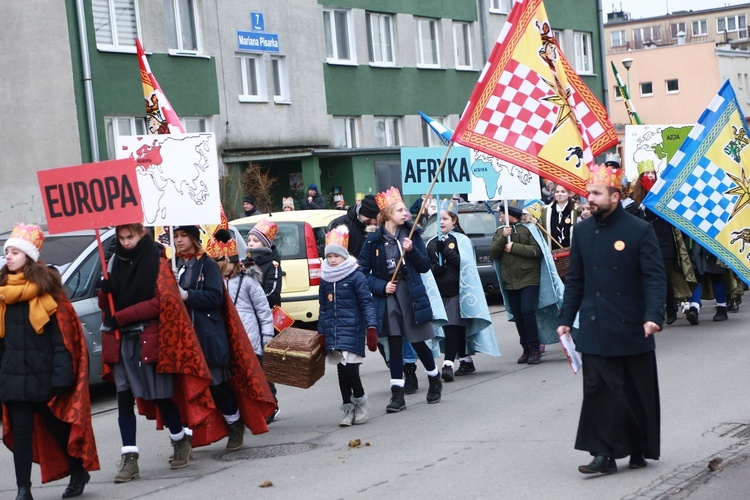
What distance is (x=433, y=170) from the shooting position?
533 inches

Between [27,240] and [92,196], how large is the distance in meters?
0.77

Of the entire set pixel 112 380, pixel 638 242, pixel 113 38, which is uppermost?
pixel 113 38

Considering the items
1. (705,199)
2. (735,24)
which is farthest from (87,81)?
(735,24)

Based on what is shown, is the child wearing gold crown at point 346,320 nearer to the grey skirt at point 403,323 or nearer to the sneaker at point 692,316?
the grey skirt at point 403,323

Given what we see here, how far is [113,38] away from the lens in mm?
27062

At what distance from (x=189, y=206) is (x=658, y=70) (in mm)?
70764

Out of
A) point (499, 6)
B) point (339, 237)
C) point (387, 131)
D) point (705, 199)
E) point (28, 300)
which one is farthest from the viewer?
point (499, 6)

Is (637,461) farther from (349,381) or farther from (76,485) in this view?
(76,485)

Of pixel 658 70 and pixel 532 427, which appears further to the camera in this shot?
pixel 658 70

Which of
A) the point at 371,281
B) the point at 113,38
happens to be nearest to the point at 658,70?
the point at 113,38

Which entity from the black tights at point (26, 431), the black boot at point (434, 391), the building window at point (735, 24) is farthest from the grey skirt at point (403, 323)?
the building window at point (735, 24)

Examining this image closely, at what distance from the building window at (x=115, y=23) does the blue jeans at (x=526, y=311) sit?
16.4 m

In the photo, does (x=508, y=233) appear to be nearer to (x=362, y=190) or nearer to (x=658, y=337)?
(x=658, y=337)

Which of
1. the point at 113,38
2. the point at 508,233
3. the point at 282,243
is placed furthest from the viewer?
the point at 113,38
